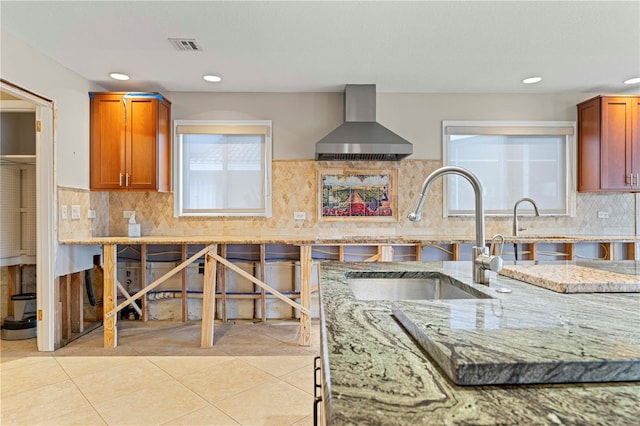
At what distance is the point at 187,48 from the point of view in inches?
114

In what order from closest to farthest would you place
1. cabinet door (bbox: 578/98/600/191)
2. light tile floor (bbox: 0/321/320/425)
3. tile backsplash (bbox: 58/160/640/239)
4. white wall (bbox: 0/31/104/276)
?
1. light tile floor (bbox: 0/321/320/425)
2. white wall (bbox: 0/31/104/276)
3. cabinet door (bbox: 578/98/600/191)
4. tile backsplash (bbox: 58/160/640/239)

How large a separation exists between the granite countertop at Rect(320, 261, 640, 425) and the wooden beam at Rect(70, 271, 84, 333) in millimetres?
3466

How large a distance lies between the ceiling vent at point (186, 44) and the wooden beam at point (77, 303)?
236 cm

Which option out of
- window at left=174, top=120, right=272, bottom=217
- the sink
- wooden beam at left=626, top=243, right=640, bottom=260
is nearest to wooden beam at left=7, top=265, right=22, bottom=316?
window at left=174, top=120, right=272, bottom=217

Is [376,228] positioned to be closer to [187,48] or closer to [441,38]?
[441,38]

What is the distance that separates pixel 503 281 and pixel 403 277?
0.36 metres

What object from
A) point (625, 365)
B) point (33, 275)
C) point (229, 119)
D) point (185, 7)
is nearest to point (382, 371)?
point (625, 365)

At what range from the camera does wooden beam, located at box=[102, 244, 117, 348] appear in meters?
3.07

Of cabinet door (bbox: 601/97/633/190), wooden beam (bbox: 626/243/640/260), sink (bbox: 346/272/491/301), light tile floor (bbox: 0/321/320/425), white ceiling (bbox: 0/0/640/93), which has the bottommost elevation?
light tile floor (bbox: 0/321/320/425)

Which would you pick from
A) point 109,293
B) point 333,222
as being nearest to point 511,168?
point 333,222

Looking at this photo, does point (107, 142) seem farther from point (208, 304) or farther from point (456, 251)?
point (456, 251)

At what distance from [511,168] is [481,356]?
4.08m

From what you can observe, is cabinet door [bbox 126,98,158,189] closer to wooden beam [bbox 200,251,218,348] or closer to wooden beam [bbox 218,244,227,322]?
wooden beam [bbox 218,244,227,322]

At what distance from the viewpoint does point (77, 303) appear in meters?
3.49
